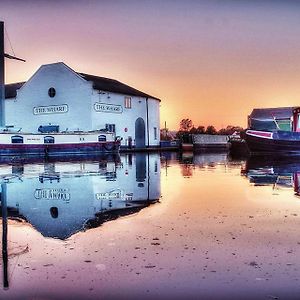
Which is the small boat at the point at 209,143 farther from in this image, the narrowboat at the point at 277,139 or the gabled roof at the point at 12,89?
the gabled roof at the point at 12,89

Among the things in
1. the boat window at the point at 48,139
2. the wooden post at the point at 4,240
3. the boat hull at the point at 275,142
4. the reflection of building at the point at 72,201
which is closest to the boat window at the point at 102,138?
the boat window at the point at 48,139

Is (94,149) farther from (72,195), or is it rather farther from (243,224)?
(243,224)

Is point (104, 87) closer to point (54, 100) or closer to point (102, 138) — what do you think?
point (54, 100)

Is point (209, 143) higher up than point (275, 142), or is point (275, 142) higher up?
point (275, 142)

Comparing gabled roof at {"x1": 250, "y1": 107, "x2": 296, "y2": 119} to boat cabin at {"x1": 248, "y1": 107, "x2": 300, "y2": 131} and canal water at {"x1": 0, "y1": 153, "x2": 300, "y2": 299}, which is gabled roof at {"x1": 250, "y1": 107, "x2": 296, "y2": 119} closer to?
boat cabin at {"x1": 248, "y1": 107, "x2": 300, "y2": 131}

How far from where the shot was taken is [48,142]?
28.2 meters

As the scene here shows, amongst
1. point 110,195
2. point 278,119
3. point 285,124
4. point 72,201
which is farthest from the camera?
point 278,119

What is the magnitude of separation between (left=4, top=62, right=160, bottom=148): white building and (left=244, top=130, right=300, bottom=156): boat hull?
11552 mm

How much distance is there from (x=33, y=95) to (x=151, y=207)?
102 ft

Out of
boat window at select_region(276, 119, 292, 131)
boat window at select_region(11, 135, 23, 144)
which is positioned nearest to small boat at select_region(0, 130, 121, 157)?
boat window at select_region(11, 135, 23, 144)

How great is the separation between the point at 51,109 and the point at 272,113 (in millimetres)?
18230

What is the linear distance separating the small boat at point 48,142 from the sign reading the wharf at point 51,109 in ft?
17.3

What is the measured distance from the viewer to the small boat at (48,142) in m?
26.1

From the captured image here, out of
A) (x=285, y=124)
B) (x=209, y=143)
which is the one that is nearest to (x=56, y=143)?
(x=285, y=124)
